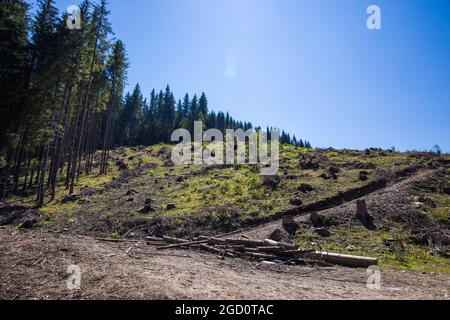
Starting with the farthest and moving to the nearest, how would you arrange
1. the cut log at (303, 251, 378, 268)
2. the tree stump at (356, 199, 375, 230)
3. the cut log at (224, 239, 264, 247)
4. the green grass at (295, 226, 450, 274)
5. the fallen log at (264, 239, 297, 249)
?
the tree stump at (356, 199, 375, 230) → the cut log at (224, 239, 264, 247) → the fallen log at (264, 239, 297, 249) → the green grass at (295, 226, 450, 274) → the cut log at (303, 251, 378, 268)

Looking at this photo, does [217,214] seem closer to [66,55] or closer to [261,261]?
[261,261]

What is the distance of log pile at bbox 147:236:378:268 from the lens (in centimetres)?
1226

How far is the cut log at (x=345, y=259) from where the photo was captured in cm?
1197

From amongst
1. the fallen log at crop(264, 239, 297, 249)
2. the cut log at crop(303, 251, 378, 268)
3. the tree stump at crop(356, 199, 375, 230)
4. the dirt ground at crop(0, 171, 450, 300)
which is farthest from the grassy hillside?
the dirt ground at crop(0, 171, 450, 300)

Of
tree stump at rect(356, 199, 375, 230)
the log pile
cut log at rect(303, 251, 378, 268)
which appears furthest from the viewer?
tree stump at rect(356, 199, 375, 230)

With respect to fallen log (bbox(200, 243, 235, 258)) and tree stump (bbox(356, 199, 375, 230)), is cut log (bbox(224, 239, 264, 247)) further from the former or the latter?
tree stump (bbox(356, 199, 375, 230))

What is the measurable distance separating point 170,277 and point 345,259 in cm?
724

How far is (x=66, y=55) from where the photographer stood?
25297mm

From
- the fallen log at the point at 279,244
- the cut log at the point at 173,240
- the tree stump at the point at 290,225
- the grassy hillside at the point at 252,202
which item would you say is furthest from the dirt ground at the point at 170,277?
the tree stump at the point at 290,225

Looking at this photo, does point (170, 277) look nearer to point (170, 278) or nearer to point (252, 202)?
point (170, 278)

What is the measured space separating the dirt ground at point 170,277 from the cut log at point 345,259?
59cm

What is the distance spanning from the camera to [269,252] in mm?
13375

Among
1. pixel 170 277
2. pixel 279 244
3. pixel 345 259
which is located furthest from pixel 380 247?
pixel 170 277

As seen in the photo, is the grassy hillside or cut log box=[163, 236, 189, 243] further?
cut log box=[163, 236, 189, 243]
